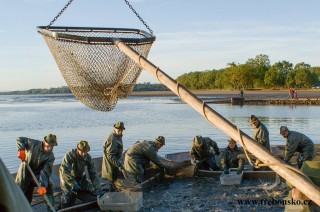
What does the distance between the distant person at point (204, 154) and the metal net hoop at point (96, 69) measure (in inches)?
182

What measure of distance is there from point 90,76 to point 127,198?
255 centimetres

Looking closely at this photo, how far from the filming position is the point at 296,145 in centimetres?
995

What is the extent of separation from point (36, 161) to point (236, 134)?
5451 mm

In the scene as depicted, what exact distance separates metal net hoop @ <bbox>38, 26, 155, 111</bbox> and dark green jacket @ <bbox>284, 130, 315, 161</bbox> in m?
4.77

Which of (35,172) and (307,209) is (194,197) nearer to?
(35,172)

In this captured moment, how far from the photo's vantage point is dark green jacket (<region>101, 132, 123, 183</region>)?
9.63 metres

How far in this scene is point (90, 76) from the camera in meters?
6.65

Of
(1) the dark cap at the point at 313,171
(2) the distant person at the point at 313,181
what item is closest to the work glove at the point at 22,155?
(2) the distant person at the point at 313,181

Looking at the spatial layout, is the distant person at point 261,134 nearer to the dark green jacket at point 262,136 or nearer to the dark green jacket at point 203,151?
the dark green jacket at point 262,136

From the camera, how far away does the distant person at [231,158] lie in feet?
34.9

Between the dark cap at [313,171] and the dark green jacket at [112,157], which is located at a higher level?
the dark cap at [313,171]

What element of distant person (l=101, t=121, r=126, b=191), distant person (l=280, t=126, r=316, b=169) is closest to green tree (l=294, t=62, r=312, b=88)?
distant person (l=280, t=126, r=316, b=169)

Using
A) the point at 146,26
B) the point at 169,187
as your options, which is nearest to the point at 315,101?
the point at 169,187

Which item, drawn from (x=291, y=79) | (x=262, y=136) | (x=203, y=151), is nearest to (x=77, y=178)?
(x=203, y=151)
